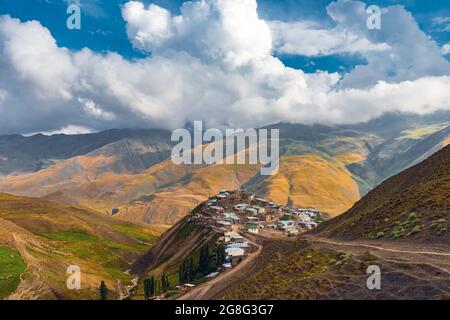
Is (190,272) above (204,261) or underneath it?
underneath

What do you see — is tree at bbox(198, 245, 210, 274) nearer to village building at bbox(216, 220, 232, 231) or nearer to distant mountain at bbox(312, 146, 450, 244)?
village building at bbox(216, 220, 232, 231)

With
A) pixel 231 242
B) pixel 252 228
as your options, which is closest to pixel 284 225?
pixel 252 228

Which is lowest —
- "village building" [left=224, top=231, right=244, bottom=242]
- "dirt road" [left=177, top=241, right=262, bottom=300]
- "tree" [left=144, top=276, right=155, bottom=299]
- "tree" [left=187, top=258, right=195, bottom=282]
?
"tree" [left=144, top=276, right=155, bottom=299]

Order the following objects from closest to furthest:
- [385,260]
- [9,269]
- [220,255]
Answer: [385,260] → [220,255] → [9,269]

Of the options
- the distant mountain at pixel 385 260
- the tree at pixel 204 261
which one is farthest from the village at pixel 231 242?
the distant mountain at pixel 385 260

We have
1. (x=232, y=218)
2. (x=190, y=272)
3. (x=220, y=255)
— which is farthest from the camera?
(x=232, y=218)

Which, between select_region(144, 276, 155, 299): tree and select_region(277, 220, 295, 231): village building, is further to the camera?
select_region(277, 220, 295, 231): village building

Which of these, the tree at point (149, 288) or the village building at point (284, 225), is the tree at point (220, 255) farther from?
the village building at point (284, 225)

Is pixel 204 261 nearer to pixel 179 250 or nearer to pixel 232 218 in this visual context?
pixel 179 250

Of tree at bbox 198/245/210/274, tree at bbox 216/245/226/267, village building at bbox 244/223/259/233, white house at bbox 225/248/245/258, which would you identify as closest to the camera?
white house at bbox 225/248/245/258

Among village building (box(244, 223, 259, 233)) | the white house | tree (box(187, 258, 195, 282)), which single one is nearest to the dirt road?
the white house
